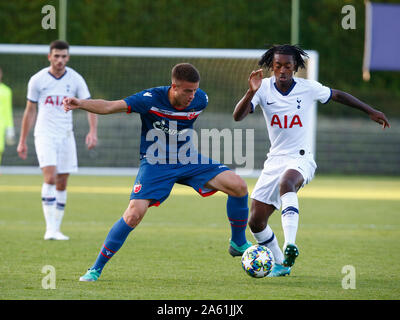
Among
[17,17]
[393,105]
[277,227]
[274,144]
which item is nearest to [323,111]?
[393,105]

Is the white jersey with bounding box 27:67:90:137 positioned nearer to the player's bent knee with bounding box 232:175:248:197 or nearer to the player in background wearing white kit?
the player in background wearing white kit

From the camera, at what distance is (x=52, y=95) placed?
9.73 metres

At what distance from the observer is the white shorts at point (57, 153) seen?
9555mm

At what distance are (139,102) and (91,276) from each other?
61.5 inches

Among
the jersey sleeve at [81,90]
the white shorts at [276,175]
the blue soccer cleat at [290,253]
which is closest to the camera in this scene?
the blue soccer cleat at [290,253]

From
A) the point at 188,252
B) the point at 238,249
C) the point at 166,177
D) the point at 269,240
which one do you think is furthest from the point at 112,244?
the point at 188,252

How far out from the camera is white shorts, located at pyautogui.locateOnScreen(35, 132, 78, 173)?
955cm

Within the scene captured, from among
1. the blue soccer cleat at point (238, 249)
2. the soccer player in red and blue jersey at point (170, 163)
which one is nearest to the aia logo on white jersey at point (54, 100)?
the soccer player in red and blue jersey at point (170, 163)

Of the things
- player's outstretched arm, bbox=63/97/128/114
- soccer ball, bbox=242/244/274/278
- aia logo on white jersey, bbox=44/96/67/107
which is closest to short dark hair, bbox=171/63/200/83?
player's outstretched arm, bbox=63/97/128/114

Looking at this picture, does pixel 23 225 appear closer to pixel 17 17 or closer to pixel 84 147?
pixel 84 147

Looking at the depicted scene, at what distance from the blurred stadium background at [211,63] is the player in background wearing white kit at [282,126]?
14401 mm

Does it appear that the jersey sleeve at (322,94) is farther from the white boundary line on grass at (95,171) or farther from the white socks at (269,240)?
the white boundary line on grass at (95,171)

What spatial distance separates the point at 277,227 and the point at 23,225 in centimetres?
367

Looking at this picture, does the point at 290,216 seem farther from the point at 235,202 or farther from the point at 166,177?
the point at 166,177
